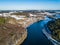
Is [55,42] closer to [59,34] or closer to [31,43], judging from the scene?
[59,34]

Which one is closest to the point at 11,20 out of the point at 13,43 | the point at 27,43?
the point at 27,43

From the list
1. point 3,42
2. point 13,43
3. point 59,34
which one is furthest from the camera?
point 59,34

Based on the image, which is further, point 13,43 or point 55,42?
point 55,42

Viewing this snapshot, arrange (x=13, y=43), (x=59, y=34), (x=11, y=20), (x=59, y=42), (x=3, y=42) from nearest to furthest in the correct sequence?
(x=3, y=42), (x=13, y=43), (x=59, y=42), (x=59, y=34), (x=11, y=20)

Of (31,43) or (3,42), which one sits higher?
(3,42)

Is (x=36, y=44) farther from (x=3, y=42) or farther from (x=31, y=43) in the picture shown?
(x=3, y=42)

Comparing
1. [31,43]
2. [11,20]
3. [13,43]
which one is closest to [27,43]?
[31,43]

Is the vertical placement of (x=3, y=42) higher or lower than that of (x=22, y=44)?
higher

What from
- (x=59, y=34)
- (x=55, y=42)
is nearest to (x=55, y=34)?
(x=59, y=34)

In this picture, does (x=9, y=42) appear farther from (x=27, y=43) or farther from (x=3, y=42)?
(x=27, y=43)

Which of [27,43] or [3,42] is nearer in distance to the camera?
[3,42]
